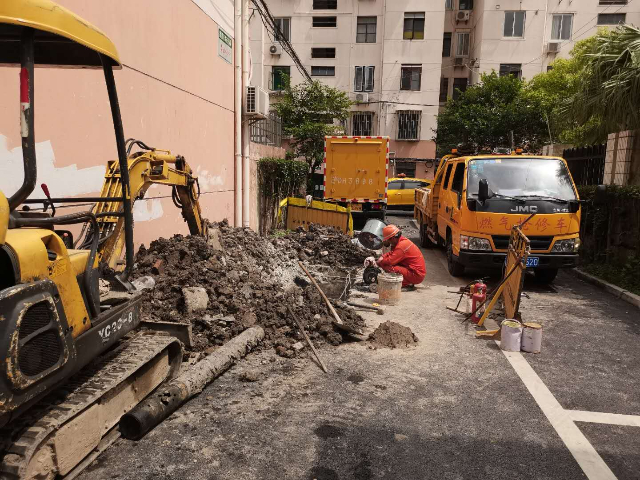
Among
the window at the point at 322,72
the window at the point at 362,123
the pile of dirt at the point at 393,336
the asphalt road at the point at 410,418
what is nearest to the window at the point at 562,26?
the window at the point at 362,123

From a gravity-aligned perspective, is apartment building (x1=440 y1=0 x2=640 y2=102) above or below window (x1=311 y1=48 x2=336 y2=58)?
above

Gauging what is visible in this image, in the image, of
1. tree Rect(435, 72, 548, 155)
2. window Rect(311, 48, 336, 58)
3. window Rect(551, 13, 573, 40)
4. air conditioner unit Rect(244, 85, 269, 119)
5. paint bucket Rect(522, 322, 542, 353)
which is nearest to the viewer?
paint bucket Rect(522, 322, 542, 353)

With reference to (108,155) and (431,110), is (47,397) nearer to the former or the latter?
(108,155)

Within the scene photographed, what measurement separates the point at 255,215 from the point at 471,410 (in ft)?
34.8

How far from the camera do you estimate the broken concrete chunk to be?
5770 mm

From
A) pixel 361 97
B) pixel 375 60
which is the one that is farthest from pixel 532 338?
pixel 375 60

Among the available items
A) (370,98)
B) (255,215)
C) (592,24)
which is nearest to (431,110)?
(370,98)

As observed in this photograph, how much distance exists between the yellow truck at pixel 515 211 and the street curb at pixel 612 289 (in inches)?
35.7

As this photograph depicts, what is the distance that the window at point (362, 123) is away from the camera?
112ft

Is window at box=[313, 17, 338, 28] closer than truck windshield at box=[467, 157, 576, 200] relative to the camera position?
No

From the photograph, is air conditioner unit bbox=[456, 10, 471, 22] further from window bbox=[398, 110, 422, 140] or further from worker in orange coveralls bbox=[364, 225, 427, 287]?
worker in orange coveralls bbox=[364, 225, 427, 287]

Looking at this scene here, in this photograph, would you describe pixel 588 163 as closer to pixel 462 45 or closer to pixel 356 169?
pixel 356 169

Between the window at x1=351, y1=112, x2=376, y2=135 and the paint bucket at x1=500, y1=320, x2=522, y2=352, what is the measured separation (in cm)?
2961

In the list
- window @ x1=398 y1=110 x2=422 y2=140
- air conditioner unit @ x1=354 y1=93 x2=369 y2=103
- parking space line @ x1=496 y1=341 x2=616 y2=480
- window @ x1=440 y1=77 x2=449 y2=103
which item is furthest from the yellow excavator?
window @ x1=440 y1=77 x2=449 y2=103
